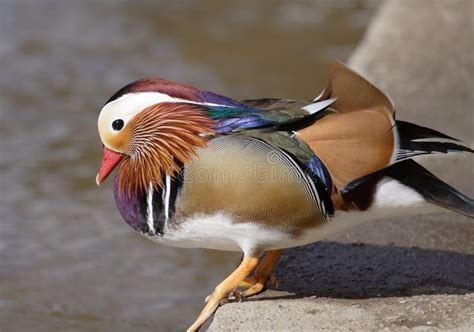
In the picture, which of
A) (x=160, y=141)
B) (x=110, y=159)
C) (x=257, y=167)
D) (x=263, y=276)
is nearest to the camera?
(x=257, y=167)

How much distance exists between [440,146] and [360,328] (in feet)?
2.35

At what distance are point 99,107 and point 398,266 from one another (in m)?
4.38

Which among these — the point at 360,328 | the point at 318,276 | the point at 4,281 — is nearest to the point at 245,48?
the point at 4,281

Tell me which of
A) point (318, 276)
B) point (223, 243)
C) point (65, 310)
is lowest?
point (65, 310)

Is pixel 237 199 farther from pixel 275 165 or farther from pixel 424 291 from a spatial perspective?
pixel 424 291

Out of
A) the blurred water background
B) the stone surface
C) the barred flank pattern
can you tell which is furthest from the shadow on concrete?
the blurred water background

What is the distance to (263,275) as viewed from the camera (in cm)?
369

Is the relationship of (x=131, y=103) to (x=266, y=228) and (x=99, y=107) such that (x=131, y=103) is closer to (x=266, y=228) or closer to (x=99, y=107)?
(x=266, y=228)

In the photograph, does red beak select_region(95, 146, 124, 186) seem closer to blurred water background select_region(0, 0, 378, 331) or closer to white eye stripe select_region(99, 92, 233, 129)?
white eye stripe select_region(99, 92, 233, 129)

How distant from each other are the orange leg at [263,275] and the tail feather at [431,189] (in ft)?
2.19

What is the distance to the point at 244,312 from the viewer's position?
11.1 ft

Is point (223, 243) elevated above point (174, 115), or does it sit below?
below

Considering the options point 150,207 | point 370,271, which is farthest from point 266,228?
point 370,271

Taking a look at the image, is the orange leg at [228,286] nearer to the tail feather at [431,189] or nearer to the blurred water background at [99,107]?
the tail feather at [431,189]
